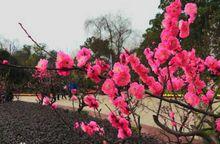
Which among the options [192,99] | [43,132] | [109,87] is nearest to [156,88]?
[109,87]

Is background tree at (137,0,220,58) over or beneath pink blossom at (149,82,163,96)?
over

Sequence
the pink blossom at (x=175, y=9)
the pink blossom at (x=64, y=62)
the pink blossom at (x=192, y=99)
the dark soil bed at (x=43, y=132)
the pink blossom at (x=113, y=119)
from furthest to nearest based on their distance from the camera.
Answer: the dark soil bed at (x=43, y=132), the pink blossom at (x=192, y=99), the pink blossom at (x=113, y=119), the pink blossom at (x=175, y=9), the pink blossom at (x=64, y=62)

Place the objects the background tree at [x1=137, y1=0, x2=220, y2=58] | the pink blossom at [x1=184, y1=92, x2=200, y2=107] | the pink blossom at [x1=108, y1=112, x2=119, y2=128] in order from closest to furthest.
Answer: the pink blossom at [x1=108, y1=112, x2=119, y2=128]
the pink blossom at [x1=184, y1=92, x2=200, y2=107]
the background tree at [x1=137, y1=0, x2=220, y2=58]

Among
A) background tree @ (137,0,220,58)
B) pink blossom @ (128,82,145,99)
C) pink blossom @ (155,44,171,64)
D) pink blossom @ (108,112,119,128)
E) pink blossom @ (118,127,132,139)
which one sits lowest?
pink blossom @ (118,127,132,139)

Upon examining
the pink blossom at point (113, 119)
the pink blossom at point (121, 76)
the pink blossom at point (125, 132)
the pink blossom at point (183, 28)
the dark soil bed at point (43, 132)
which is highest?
the pink blossom at point (183, 28)

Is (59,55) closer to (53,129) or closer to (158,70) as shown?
(158,70)

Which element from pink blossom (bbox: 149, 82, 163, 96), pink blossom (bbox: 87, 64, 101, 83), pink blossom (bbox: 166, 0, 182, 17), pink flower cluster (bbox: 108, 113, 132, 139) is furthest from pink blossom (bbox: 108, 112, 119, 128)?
pink blossom (bbox: 166, 0, 182, 17)

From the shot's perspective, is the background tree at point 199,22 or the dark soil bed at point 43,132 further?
the background tree at point 199,22

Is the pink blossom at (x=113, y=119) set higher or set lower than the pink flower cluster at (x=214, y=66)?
lower

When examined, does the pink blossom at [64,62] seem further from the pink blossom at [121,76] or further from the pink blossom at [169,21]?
the pink blossom at [169,21]

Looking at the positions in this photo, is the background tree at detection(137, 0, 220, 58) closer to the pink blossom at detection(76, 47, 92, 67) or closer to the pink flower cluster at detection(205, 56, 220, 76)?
the pink flower cluster at detection(205, 56, 220, 76)

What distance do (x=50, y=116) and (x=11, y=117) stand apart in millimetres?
1045

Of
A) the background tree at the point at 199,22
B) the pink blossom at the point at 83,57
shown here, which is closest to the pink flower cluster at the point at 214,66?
the pink blossom at the point at 83,57

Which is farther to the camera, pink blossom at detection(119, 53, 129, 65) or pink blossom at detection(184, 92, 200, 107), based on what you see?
pink blossom at detection(184, 92, 200, 107)
